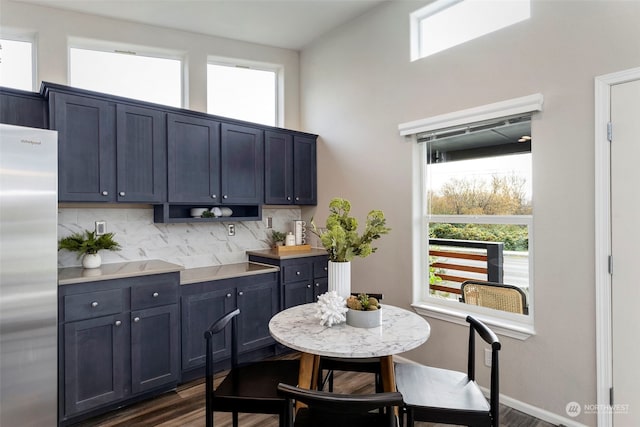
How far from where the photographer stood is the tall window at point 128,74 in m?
3.21

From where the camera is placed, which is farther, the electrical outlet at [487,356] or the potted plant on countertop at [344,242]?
the electrical outlet at [487,356]

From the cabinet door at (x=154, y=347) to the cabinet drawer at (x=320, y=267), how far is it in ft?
4.91

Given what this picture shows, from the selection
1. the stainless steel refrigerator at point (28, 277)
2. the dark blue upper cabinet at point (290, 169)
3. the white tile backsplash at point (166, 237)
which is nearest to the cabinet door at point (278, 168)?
the dark blue upper cabinet at point (290, 169)

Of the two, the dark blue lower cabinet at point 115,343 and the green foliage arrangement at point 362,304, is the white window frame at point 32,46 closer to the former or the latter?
the dark blue lower cabinet at point 115,343

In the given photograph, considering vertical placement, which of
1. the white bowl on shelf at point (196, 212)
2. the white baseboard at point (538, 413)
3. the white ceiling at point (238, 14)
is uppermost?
the white ceiling at point (238, 14)

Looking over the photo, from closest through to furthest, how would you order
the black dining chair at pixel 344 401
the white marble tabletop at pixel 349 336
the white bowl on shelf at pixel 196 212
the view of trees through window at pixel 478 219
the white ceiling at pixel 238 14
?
the black dining chair at pixel 344 401 → the white marble tabletop at pixel 349 336 → the view of trees through window at pixel 478 219 → the white ceiling at pixel 238 14 → the white bowl on shelf at pixel 196 212

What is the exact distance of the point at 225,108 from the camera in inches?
156

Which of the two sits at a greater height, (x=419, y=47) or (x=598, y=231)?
(x=419, y=47)

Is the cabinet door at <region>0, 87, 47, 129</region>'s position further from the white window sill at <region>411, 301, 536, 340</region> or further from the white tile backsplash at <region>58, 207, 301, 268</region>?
the white window sill at <region>411, 301, 536, 340</region>

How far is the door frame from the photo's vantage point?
2.09 metres

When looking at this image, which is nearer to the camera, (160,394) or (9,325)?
(9,325)

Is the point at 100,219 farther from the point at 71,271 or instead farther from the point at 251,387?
the point at 251,387

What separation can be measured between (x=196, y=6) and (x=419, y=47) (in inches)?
82.8

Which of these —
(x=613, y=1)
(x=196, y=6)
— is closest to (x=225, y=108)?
(x=196, y=6)
